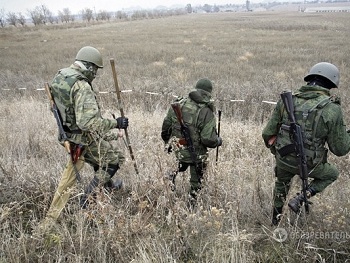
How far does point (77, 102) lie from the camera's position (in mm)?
2924

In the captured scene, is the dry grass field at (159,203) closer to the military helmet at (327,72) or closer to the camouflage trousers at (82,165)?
the camouflage trousers at (82,165)

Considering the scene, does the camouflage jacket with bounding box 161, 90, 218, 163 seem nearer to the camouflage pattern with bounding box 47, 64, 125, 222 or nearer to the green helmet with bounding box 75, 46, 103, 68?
the camouflage pattern with bounding box 47, 64, 125, 222

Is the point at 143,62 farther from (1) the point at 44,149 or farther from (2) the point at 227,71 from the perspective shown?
(1) the point at 44,149

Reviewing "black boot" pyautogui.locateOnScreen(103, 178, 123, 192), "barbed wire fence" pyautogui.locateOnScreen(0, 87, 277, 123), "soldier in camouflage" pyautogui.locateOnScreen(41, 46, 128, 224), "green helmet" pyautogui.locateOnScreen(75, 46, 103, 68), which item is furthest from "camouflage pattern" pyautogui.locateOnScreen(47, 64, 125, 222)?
"barbed wire fence" pyautogui.locateOnScreen(0, 87, 277, 123)

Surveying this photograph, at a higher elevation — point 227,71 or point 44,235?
point 44,235

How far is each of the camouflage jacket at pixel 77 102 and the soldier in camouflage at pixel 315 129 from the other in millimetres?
1814

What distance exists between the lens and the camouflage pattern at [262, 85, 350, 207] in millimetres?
2727

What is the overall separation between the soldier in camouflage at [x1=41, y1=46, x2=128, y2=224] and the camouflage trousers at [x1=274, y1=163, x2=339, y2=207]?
1796 mm

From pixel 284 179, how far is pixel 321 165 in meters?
0.40

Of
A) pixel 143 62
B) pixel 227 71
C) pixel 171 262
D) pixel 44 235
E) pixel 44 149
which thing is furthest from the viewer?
pixel 143 62

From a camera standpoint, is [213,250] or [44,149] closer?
[213,250]

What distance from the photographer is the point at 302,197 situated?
112 inches

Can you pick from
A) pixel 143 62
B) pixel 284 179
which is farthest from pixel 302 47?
pixel 284 179

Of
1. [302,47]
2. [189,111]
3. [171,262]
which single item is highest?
[189,111]
